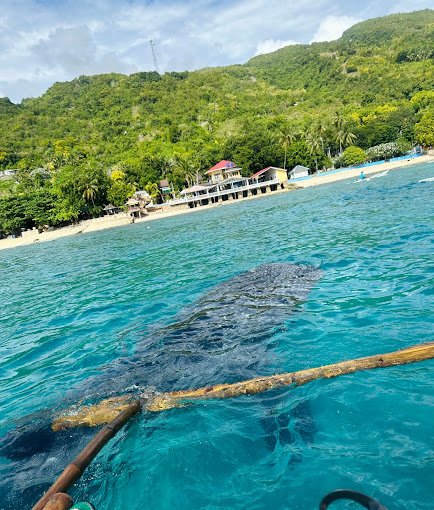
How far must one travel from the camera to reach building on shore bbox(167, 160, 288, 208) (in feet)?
220

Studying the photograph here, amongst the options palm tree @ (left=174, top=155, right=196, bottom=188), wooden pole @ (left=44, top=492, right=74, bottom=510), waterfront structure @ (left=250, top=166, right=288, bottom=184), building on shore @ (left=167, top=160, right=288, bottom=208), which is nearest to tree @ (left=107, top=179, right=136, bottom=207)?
building on shore @ (left=167, top=160, right=288, bottom=208)

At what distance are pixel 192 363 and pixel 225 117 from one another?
123335 mm

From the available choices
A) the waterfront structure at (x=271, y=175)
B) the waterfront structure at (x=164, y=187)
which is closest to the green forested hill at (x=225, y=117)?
the waterfront structure at (x=164, y=187)

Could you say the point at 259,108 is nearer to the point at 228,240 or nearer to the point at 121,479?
the point at 228,240

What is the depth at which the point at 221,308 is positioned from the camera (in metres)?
10.0

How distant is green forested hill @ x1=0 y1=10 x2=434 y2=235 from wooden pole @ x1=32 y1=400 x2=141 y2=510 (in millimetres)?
61652

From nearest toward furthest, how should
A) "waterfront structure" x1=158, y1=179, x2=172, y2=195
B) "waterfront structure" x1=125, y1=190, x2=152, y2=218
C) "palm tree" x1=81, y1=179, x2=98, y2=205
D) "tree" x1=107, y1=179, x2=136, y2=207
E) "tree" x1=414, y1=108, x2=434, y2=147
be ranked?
"waterfront structure" x1=125, y1=190, x2=152, y2=218 → "palm tree" x1=81, y1=179, x2=98, y2=205 → "tree" x1=107, y1=179, x2=136, y2=207 → "tree" x1=414, y1=108, x2=434, y2=147 → "waterfront structure" x1=158, y1=179, x2=172, y2=195

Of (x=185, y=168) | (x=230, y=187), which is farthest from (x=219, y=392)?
(x=185, y=168)

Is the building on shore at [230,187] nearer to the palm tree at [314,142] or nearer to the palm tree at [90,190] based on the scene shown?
the palm tree at [314,142]

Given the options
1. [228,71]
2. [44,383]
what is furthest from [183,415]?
[228,71]

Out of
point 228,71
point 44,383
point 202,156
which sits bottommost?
point 44,383

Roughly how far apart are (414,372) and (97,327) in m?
8.46

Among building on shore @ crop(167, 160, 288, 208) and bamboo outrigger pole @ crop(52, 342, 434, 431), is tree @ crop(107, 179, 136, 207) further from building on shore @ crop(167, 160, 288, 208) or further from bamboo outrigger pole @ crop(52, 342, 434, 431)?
bamboo outrigger pole @ crop(52, 342, 434, 431)

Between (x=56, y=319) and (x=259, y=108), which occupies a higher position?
(x=259, y=108)
